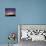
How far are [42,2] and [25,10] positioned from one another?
0.44 meters

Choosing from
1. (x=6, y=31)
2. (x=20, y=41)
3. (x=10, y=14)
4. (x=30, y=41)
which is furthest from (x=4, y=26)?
(x=30, y=41)

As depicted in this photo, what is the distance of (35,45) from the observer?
8.82 ft

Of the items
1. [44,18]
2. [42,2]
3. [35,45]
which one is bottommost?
[35,45]

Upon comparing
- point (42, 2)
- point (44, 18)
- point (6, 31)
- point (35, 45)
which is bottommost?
point (35, 45)

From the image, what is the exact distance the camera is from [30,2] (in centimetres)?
286

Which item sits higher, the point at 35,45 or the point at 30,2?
the point at 30,2

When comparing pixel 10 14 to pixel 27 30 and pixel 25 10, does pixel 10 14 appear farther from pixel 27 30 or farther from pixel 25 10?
pixel 27 30

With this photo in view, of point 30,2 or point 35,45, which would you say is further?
point 30,2

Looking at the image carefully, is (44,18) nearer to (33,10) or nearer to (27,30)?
(33,10)

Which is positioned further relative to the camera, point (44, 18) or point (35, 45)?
point (44, 18)

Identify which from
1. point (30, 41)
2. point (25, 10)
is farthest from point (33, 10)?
point (30, 41)

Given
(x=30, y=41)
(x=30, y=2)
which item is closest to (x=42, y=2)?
(x=30, y=2)

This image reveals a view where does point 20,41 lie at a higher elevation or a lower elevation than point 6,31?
lower

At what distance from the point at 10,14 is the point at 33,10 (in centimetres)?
55
